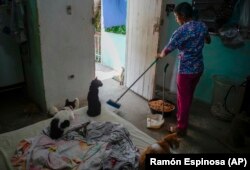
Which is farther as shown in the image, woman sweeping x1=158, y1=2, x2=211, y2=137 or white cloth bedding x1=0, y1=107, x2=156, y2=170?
woman sweeping x1=158, y1=2, x2=211, y2=137

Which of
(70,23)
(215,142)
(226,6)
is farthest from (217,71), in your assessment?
(70,23)

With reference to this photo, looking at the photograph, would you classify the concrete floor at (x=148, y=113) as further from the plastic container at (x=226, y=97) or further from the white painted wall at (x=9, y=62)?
the white painted wall at (x=9, y=62)

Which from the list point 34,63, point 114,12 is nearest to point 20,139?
point 34,63

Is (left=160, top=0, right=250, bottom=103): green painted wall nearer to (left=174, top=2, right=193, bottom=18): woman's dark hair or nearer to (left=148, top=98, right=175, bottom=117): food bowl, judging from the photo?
(left=148, top=98, right=175, bottom=117): food bowl

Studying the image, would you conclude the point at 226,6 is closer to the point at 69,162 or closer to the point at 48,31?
the point at 48,31

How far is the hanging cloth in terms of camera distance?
4196mm

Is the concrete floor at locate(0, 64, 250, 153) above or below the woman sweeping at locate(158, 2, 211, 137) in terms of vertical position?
below

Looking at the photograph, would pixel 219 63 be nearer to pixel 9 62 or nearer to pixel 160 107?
pixel 160 107

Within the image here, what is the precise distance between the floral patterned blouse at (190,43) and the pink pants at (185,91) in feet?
0.20

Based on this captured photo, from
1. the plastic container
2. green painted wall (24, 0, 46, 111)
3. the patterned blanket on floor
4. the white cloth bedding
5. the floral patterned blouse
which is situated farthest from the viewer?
the plastic container

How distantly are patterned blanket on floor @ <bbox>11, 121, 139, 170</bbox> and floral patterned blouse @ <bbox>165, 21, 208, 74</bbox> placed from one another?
3.52ft

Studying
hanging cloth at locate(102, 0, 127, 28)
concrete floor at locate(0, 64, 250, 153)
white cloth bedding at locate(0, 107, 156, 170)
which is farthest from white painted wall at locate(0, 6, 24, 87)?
hanging cloth at locate(102, 0, 127, 28)

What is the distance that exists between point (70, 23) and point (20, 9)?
0.60m

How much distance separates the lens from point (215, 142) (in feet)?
8.02
